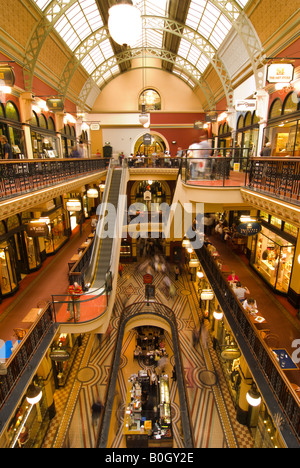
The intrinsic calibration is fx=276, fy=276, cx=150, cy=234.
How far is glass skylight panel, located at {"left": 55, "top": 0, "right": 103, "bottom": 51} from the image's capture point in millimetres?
14875

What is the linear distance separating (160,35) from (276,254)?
782 inches

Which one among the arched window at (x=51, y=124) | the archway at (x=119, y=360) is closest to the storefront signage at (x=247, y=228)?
the archway at (x=119, y=360)

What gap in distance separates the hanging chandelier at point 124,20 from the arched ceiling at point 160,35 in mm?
9422

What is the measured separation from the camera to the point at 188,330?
1378cm

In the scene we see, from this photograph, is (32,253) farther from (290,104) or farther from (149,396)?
(290,104)

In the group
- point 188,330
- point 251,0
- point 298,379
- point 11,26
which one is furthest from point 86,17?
point 298,379

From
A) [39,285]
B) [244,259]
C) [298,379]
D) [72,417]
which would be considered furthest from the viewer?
[244,259]

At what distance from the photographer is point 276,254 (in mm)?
10406

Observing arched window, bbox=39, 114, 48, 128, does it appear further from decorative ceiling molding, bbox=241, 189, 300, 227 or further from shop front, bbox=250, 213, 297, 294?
shop front, bbox=250, 213, 297, 294

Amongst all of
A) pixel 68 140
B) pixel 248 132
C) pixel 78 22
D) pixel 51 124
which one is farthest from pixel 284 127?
pixel 68 140

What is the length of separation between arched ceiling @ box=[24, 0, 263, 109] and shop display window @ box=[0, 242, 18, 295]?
24.1 feet

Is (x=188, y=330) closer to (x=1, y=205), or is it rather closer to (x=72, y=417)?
(x=72, y=417)

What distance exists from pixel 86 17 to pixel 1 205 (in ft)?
52.9
